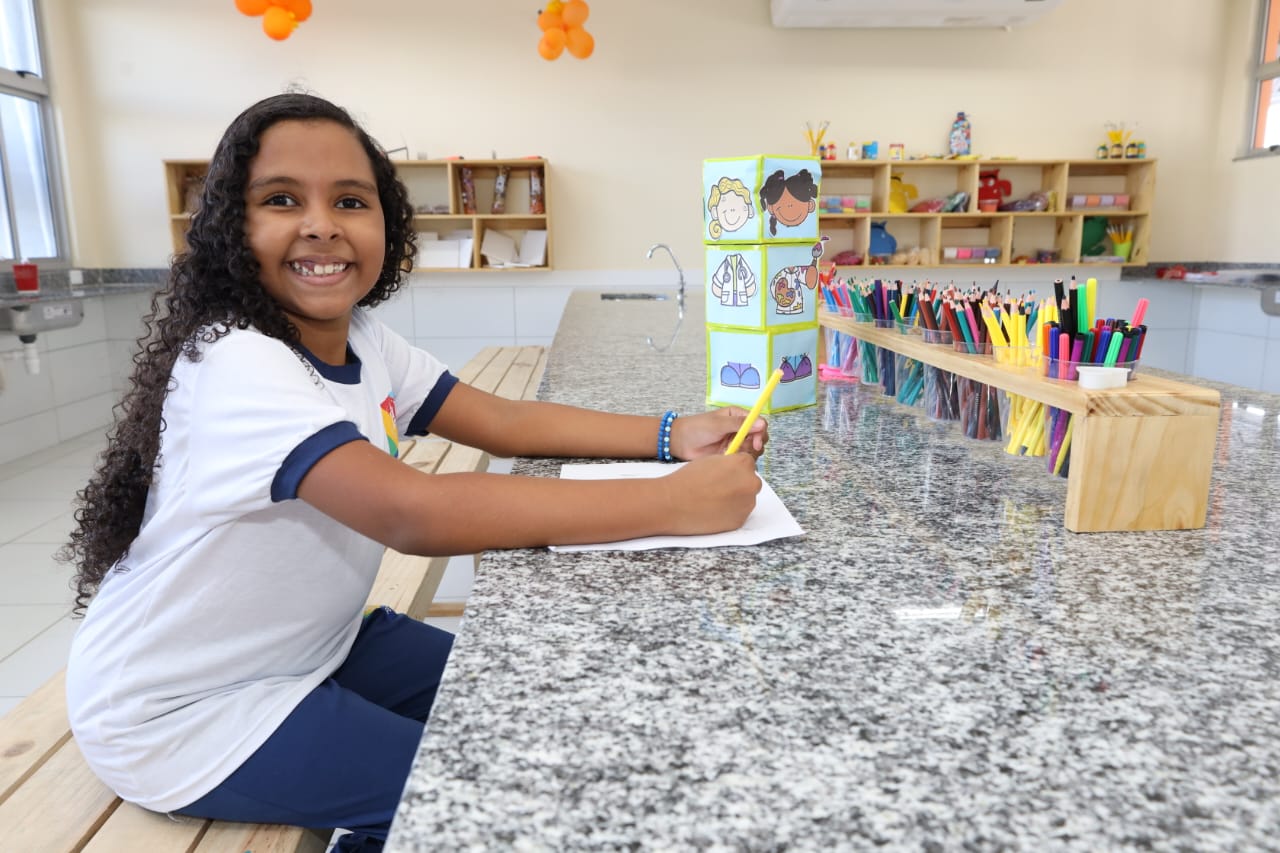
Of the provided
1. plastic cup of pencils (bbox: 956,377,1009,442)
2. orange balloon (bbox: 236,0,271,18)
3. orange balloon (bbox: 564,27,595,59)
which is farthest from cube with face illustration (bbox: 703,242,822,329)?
orange balloon (bbox: 564,27,595,59)

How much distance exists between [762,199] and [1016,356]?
453mm

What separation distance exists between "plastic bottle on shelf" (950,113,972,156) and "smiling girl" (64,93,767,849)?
5157mm

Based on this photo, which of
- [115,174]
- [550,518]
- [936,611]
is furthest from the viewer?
[115,174]

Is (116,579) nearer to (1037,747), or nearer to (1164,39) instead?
(1037,747)

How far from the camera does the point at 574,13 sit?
4.40m

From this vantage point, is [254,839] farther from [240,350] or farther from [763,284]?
[763,284]

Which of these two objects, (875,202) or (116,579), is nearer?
(116,579)

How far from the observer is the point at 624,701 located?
53 cm

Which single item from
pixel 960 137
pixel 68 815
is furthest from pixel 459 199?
pixel 68 815

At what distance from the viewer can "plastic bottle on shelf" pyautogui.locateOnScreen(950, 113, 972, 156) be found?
5512 millimetres

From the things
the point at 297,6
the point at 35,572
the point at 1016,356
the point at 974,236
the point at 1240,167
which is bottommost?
the point at 35,572

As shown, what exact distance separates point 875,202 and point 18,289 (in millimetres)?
4960

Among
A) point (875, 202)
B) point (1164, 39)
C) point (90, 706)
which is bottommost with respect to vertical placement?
point (90, 706)

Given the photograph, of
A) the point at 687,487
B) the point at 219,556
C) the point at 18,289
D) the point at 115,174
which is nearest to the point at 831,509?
the point at 687,487
